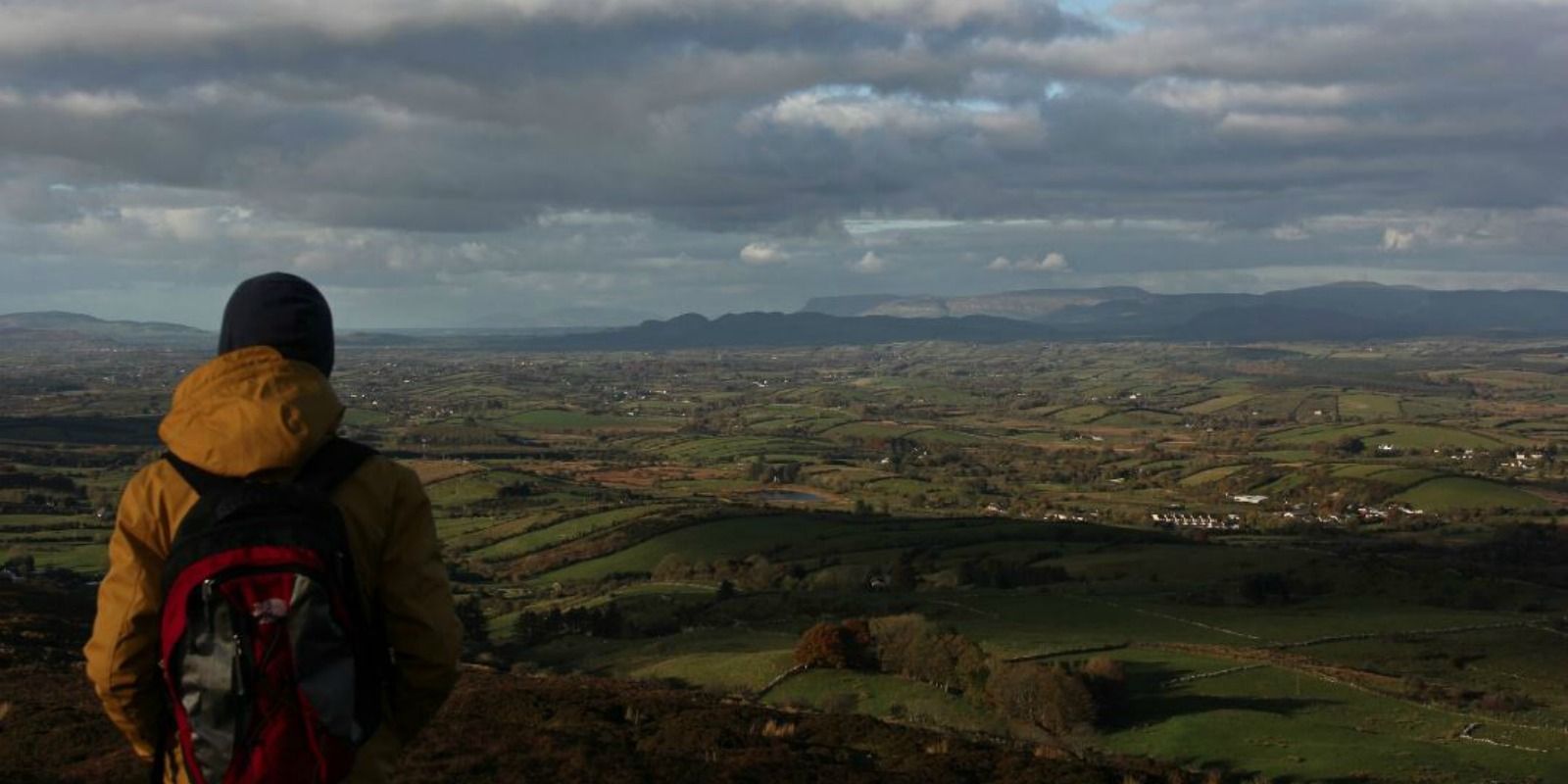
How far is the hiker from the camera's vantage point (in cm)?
458

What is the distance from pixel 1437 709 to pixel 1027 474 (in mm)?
93581

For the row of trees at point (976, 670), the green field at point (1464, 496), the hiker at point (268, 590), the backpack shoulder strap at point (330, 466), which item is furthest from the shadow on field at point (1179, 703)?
the green field at point (1464, 496)

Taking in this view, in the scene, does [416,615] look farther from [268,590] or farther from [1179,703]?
[1179,703]

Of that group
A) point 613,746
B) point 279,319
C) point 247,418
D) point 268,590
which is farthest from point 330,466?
point 613,746

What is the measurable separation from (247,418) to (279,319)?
0.59m

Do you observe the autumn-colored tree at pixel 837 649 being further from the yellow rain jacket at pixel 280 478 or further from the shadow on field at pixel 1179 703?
the yellow rain jacket at pixel 280 478

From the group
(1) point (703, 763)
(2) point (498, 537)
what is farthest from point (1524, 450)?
(1) point (703, 763)

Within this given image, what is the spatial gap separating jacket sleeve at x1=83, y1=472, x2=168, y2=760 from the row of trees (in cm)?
2109

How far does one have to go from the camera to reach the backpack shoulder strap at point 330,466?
16.0 feet

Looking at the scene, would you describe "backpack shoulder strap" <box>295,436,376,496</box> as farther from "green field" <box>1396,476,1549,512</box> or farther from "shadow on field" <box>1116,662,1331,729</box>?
"green field" <box>1396,476,1549,512</box>

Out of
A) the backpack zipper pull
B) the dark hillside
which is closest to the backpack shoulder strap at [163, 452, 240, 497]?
the backpack zipper pull

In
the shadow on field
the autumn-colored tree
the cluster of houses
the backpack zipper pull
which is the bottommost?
the cluster of houses

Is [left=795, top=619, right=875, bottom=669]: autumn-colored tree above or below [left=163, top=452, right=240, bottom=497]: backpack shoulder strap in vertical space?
below

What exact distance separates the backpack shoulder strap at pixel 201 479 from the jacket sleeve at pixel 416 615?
0.67 m
